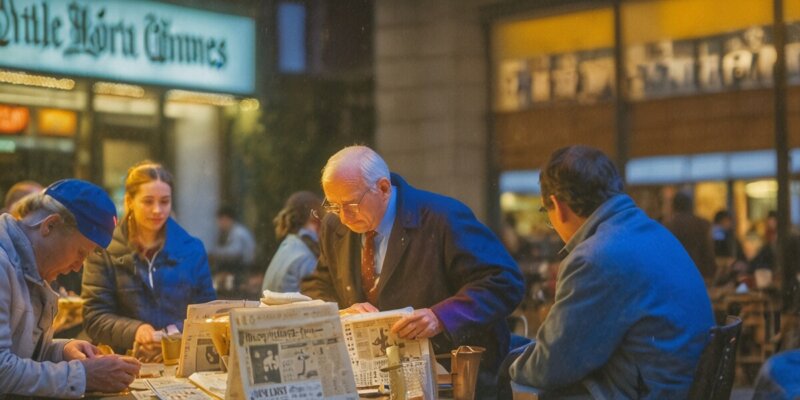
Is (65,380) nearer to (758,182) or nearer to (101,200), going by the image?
(101,200)

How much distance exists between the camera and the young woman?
5965 mm

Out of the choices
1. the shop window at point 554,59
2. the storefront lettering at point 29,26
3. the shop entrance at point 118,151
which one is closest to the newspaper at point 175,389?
the storefront lettering at point 29,26

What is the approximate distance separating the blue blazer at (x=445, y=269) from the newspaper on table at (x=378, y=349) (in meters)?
0.61

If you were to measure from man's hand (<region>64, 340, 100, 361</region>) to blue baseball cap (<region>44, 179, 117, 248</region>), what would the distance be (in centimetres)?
56

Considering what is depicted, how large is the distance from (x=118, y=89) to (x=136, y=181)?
473cm

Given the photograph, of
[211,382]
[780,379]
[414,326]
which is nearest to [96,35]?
[211,382]

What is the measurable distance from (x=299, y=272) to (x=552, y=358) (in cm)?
395

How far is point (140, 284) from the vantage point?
19.8 ft

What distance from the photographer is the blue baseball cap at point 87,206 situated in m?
4.24

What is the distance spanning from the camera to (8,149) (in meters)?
9.84

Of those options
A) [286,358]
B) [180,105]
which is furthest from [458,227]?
[180,105]

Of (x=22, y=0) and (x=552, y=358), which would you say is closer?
(x=552, y=358)

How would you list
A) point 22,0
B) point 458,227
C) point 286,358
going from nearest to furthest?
point 286,358 → point 458,227 → point 22,0

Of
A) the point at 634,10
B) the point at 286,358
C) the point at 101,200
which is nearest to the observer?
the point at 286,358
